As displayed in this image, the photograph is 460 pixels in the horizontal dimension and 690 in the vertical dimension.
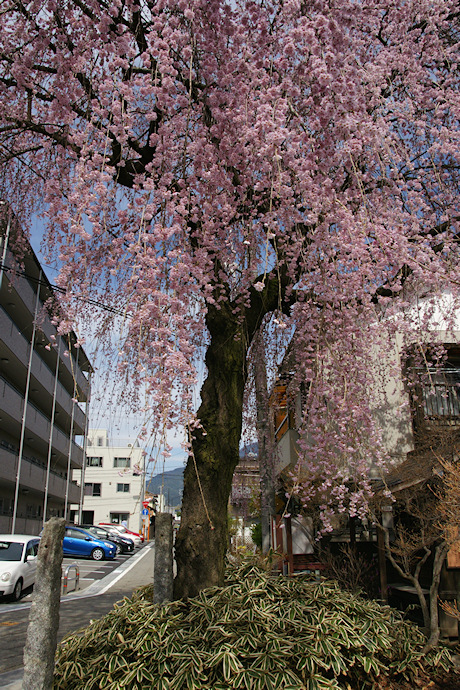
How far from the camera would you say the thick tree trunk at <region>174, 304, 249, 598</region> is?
15.9ft

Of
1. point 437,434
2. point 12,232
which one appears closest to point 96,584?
point 437,434

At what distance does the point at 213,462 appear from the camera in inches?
199

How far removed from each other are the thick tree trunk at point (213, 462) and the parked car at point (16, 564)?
8124mm

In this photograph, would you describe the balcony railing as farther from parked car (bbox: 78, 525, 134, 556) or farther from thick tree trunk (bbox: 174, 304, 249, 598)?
parked car (bbox: 78, 525, 134, 556)

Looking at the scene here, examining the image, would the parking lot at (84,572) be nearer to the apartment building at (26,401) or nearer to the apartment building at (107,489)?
the apartment building at (26,401)

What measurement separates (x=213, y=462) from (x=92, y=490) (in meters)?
49.1

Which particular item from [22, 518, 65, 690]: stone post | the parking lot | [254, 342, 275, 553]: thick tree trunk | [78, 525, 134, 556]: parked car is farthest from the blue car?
[22, 518, 65, 690]: stone post

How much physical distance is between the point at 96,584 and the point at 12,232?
12.0 m

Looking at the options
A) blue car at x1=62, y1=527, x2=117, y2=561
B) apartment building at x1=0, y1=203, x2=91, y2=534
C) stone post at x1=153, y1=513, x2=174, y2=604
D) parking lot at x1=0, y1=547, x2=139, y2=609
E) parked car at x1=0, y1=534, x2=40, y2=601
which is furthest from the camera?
blue car at x1=62, y1=527, x2=117, y2=561

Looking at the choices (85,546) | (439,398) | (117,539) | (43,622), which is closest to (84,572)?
(85,546)

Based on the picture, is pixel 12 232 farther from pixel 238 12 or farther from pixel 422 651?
pixel 422 651

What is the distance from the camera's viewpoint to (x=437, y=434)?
8.91 meters

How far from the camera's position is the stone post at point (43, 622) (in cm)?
385

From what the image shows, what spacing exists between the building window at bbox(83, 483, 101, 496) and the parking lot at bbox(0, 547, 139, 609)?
24.4m
